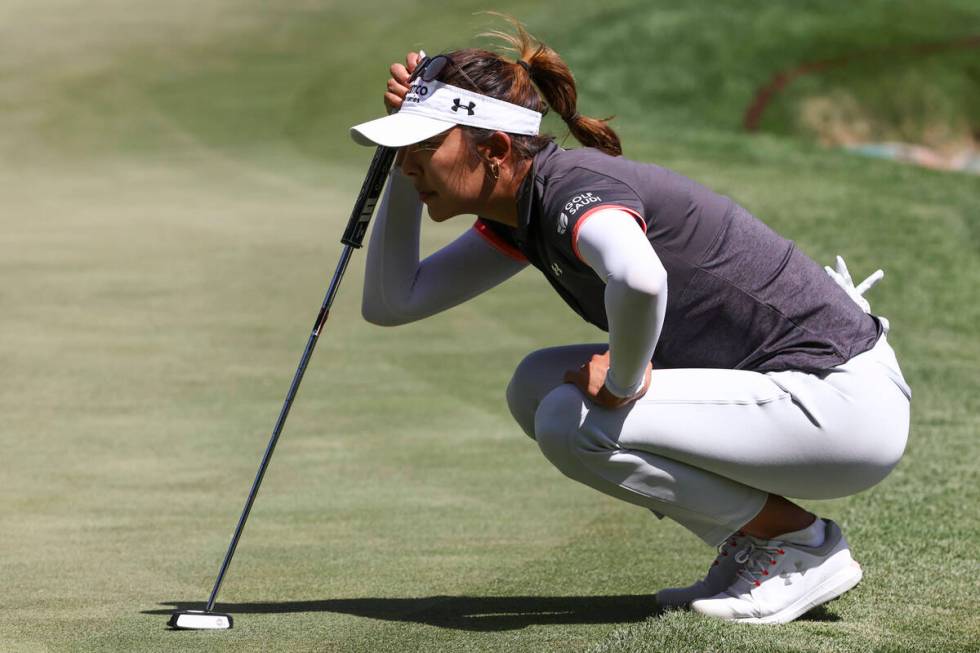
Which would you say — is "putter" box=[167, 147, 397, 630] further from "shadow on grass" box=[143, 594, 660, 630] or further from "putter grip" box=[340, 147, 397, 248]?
"shadow on grass" box=[143, 594, 660, 630]

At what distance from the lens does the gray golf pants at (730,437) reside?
2.95 meters

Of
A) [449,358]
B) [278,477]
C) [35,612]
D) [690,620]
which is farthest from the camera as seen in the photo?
[449,358]

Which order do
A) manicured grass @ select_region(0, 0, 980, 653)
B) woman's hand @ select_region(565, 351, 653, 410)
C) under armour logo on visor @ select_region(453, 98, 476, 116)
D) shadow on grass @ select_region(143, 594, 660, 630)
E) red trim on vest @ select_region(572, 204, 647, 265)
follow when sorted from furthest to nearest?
manicured grass @ select_region(0, 0, 980, 653) → shadow on grass @ select_region(143, 594, 660, 630) → under armour logo on visor @ select_region(453, 98, 476, 116) → woman's hand @ select_region(565, 351, 653, 410) → red trim on vest @ select_region(572, 204, 647, 265)

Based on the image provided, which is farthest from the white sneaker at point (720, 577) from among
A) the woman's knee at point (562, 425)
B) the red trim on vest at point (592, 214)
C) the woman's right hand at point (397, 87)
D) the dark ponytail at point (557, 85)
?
the woman's right hand at point (397, 87)

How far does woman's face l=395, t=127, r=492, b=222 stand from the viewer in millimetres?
3016

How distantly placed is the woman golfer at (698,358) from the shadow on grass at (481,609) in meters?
0.16

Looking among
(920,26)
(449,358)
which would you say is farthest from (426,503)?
(920,26)

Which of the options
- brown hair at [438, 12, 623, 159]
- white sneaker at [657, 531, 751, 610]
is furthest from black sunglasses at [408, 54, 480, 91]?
white sneaker at [657, 531, 751, 610]

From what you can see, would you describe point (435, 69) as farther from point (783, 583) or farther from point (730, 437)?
point (783, 583)

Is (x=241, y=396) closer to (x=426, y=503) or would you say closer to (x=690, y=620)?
(x=426, y=503)

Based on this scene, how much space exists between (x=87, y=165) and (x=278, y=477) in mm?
6619

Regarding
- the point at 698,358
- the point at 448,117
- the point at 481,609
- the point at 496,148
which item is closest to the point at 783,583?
the point at 698,358

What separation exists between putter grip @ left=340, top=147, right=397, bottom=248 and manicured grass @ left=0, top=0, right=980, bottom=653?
78cm

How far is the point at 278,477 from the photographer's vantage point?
4.73 meters
